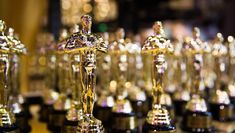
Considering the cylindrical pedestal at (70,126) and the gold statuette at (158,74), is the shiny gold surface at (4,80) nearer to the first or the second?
the cylindrical pedestal at (70,126)

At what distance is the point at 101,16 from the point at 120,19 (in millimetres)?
477

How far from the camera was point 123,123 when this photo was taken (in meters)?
0.83

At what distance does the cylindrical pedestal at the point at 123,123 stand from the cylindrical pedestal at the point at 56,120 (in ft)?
0.41

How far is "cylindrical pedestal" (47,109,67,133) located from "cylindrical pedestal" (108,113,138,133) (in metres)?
0.13

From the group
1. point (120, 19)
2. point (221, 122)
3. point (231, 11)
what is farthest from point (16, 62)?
point (231, 11)

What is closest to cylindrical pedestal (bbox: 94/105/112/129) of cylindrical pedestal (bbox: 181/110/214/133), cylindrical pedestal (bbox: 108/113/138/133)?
cylindrical pedestal (bbox: 108/113/138/133)

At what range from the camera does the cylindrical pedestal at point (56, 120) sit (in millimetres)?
894

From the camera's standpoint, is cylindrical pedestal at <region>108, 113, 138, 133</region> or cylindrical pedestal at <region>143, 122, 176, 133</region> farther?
cylindrical pedestal at <region>108, 113, 138, 133</region>

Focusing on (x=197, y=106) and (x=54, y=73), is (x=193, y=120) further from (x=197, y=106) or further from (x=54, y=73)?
(x=54, y=73)

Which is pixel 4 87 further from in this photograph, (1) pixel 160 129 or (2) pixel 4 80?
(1) pixel 160 129

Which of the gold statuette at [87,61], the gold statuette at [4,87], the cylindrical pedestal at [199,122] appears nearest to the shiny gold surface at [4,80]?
the gold statuette at [4,87]

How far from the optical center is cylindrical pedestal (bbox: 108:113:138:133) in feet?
2.74

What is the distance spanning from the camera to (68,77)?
917 mm

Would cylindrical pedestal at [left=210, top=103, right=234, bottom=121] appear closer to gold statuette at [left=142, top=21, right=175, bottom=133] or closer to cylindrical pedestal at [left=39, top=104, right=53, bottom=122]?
gold statuette at [left=142, top=21, right=175, bottom=133]
